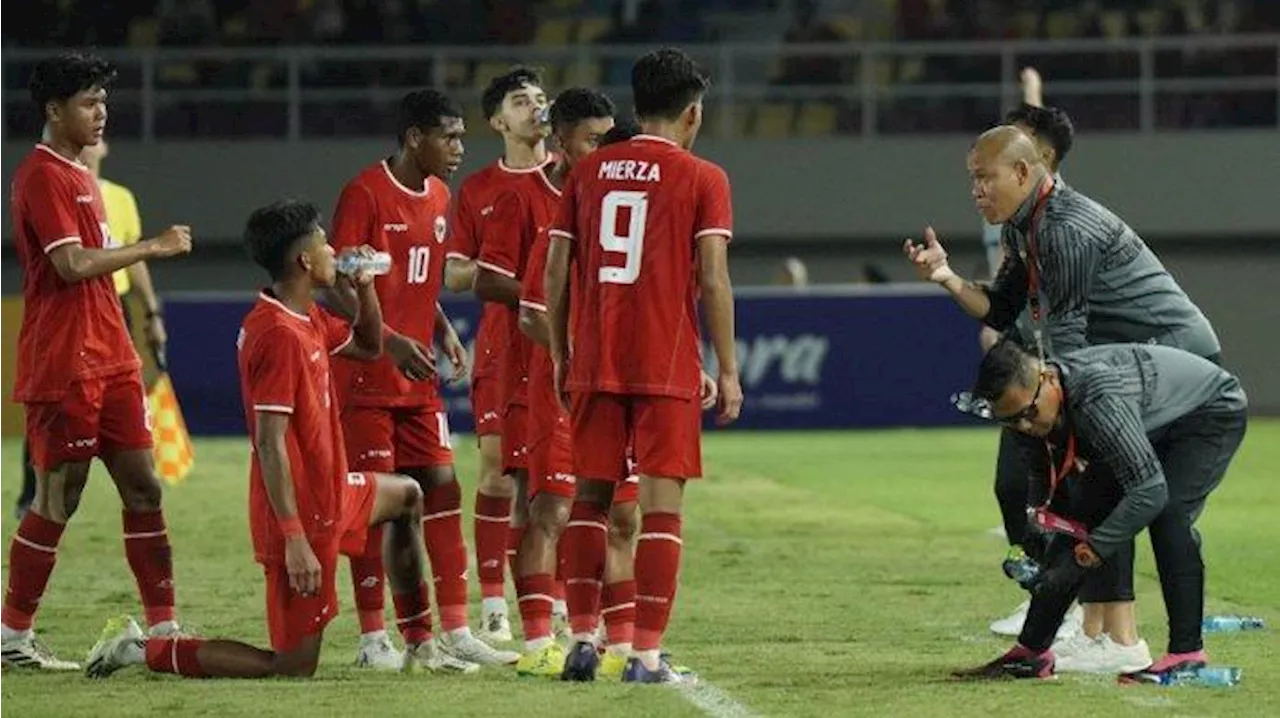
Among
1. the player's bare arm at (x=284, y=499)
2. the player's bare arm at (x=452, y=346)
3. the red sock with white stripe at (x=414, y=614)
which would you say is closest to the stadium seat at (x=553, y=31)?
the player's bare arm at (x=452, y=346)

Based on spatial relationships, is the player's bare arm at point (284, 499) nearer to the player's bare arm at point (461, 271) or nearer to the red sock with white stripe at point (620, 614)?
the red sock with white stripe at point (620, 614)

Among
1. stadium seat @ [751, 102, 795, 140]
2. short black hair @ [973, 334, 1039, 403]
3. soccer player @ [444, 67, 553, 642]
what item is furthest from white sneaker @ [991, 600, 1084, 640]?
stadium seat @ [751, 102, 795, 140]

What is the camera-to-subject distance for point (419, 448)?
10.7 metres

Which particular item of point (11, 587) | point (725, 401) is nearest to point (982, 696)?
point (725, 401)

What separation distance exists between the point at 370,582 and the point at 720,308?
5.95 feet

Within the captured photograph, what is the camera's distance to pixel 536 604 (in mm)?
10289

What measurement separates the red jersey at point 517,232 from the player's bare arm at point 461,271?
0.32 feet

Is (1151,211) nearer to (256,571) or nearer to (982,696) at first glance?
(256,571)

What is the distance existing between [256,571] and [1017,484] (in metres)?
4.64

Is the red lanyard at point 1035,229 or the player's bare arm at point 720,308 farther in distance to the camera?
the red lanyard at point 1035,229

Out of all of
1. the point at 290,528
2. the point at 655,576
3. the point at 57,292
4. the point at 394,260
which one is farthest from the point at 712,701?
the point at 57,292

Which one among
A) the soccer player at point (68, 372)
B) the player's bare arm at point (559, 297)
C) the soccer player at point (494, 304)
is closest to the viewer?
the player's bare arm at point (559, 297)

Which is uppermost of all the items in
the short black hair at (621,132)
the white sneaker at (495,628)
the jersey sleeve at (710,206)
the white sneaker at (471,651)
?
the short black hair at (621,132)

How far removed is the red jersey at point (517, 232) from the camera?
11.0 meters
